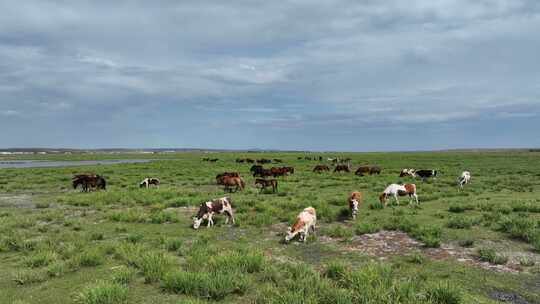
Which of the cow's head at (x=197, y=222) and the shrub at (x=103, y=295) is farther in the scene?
the cow's head at (x=197, y=222)

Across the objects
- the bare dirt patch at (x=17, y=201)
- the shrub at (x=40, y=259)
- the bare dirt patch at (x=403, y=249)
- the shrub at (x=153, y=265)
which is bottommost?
the bare dirt patch at (x=17, y=201)

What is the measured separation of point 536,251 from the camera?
9.62 m

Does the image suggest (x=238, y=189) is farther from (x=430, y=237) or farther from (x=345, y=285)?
(x=345, y=285)

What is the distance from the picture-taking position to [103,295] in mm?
6234

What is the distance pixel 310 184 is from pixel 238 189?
20.7 ft

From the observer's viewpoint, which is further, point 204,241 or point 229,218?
point 229,218

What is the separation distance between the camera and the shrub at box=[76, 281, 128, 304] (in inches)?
242

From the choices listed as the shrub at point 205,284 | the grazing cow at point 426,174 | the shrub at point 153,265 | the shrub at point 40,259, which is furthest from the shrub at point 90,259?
the grazing cow at point 426,174

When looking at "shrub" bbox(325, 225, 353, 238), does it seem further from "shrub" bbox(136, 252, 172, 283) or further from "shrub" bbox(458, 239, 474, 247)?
"shrub" bbox(136, 252, 172, 283)

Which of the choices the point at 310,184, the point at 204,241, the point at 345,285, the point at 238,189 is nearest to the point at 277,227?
the point at 204,241

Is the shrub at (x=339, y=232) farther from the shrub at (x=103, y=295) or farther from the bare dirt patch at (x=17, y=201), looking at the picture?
the bare dirt patch at (x=17, y=201)

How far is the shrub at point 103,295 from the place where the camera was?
20.1 ft

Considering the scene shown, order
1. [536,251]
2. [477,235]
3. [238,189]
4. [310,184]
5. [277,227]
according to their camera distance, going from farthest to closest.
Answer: [310,184] < [238,189] < [277,227] < [477,235] < [536,251]

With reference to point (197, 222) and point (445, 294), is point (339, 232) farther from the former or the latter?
point (445, 294)
